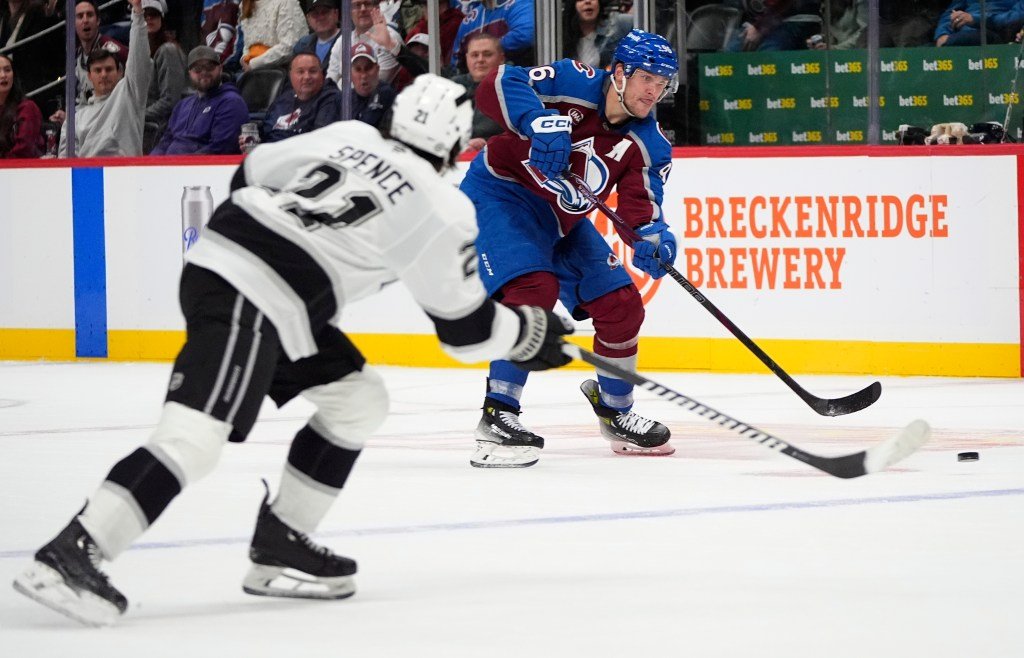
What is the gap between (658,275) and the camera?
17.7 ft

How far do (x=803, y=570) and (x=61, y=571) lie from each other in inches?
54.4

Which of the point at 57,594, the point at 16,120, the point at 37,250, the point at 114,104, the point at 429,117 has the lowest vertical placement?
the point at 37,250

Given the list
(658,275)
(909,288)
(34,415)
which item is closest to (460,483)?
(658,275)

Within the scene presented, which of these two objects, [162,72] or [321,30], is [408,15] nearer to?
[321,30]

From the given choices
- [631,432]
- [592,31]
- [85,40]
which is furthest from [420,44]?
[631,432]

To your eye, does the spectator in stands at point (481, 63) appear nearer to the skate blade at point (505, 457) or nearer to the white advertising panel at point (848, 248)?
the white advertising panel at point (848, 248)

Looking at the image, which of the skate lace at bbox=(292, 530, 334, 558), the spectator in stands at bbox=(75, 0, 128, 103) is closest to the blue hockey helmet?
the skate lace at bbox=(292, 530, 334, 558)

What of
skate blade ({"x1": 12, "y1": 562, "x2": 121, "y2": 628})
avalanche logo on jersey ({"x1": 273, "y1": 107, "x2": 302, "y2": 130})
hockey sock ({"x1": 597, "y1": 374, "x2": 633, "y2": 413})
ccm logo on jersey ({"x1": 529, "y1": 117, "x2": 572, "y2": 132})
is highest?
ccm logo on jersey ({"x1": 529, "y1": 117, "x2": 572, "y2": 132})

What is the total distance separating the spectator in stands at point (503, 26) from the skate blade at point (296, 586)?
4.79m

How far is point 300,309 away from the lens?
314cm

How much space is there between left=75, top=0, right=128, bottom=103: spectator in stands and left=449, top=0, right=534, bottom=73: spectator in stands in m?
1.87

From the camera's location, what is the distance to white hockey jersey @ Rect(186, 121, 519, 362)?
122 inches

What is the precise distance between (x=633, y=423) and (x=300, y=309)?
7.79 feet

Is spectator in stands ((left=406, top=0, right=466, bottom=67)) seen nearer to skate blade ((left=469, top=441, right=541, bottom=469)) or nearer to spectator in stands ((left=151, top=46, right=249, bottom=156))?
spectator in stands ((left=151, top=46, right=249, bottom=156))
